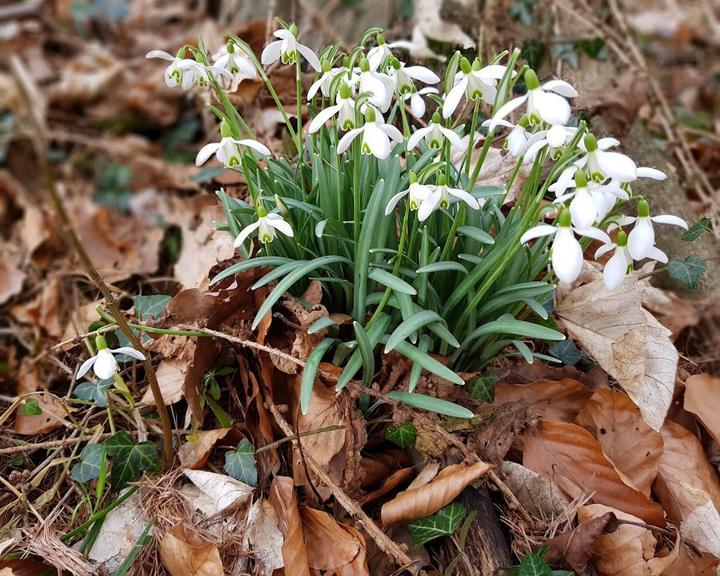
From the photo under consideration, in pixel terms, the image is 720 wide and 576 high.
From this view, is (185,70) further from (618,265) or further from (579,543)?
(579,543)

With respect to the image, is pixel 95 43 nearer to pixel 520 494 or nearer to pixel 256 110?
pixel 256 110

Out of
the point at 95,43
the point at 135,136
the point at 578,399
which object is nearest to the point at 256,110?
the point at 578,399

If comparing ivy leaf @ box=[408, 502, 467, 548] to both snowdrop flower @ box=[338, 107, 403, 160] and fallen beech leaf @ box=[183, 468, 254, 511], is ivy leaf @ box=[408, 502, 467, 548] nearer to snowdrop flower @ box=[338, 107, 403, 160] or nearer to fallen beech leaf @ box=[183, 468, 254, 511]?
fallen beech leaf @ box=[183, 468, 254, 511]

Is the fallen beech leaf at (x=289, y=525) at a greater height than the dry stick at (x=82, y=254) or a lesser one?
lesser

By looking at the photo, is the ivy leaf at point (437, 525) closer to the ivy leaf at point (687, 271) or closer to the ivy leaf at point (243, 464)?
the ivy leaf at point (243, 464)

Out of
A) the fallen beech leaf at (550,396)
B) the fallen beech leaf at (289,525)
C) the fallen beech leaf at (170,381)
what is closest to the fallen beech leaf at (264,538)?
the fallen beech leaf at (289,525)
